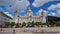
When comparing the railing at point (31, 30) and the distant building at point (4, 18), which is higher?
the distant building at point (4, 18)

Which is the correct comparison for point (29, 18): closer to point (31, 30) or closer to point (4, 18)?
point (31, 30)

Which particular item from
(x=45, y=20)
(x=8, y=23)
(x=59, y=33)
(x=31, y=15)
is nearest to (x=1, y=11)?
(x=8, y=23)

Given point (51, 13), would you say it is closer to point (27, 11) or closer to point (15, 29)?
point (27, 11)

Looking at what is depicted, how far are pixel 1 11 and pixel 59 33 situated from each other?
1024 millimetres

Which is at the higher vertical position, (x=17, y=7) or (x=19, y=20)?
(x=17, y=7)

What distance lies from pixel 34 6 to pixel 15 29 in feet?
1.62

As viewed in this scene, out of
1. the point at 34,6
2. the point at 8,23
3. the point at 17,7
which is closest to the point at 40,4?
the point at 34,6

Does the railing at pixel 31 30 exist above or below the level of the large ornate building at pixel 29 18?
below

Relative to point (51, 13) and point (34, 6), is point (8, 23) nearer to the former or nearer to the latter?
point (34, 6)

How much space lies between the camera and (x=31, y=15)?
3.38 meters

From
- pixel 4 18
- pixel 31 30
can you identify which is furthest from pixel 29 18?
pixel 4 18

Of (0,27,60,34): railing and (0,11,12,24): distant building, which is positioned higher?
(0,11,12,24): distant building

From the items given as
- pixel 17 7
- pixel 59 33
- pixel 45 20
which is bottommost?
pixel 59 33

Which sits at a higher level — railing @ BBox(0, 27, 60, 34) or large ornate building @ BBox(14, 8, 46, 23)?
large ornate building @ BBox(14, 8, 46, 23)
